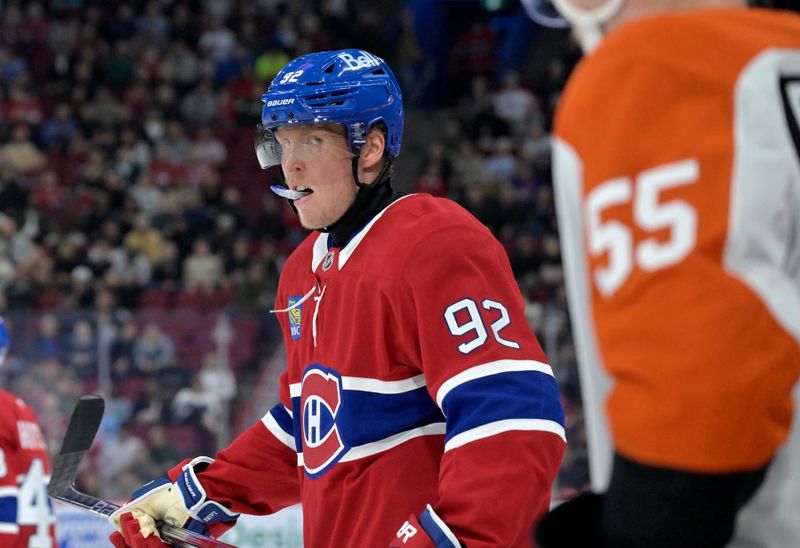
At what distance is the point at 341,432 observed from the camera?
2.24 meters

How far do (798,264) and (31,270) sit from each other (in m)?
9.55

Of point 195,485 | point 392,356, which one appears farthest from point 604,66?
point 195,485

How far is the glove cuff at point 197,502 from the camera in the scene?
8.64ft

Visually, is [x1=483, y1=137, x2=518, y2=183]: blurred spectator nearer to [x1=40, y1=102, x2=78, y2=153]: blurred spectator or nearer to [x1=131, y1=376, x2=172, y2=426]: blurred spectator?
[x1=40, y1=102, x2=78, y2=153]: blurred spectator

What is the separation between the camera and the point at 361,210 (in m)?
2.41

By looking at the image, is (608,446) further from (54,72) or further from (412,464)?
(54,72)

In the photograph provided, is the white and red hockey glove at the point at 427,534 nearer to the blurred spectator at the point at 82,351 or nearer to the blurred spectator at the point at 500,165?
the blurred spectator at the point at 82,351

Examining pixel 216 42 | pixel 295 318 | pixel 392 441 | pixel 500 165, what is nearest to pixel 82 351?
pixel 500 165

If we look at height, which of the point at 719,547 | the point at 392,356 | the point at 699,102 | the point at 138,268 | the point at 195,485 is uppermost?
the point at 699,102

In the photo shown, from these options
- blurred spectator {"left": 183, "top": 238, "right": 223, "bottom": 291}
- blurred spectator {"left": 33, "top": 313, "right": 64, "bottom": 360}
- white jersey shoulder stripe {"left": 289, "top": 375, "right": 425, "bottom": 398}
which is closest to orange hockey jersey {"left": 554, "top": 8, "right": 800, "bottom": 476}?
white jersey shoulder stripe {"left": 289, "top": 375, "right": 425, "bottom": 398}

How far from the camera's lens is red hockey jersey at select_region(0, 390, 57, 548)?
412cm

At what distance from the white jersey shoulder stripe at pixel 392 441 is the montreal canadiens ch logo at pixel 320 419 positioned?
3 centimetres

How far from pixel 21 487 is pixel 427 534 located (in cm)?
264

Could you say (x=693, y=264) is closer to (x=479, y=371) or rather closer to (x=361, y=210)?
(x=479, y=371)
